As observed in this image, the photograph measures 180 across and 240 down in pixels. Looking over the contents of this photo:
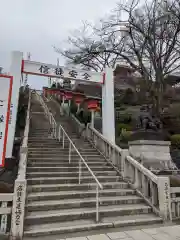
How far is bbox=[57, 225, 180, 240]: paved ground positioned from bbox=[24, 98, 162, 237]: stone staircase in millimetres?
380

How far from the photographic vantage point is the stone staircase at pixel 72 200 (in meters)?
4.87

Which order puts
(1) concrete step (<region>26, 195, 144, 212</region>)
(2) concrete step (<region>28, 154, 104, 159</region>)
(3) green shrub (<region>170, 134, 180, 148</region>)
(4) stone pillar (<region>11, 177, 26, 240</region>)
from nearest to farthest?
(4) stone pillar (<region>11, 177, 26, 240</region>) → (1) concrete step (<region>26, 195, 144, 212</region>) → (2) concrete step (<region>28, 154, 104, 159</region>) → (3) green shrub (<region>170, 134, 180, 148</region>)

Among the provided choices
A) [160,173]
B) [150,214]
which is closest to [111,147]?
[160,173]

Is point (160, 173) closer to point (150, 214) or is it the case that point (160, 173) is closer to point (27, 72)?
point (150, 214)

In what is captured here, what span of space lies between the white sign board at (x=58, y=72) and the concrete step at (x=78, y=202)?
19.9 feet

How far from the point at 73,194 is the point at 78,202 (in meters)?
0.43

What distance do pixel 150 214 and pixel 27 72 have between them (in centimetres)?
748

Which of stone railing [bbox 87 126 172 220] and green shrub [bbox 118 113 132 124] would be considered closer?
stone railing [bbox 87 126 172 220]

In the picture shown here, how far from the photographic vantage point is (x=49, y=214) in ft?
16.7

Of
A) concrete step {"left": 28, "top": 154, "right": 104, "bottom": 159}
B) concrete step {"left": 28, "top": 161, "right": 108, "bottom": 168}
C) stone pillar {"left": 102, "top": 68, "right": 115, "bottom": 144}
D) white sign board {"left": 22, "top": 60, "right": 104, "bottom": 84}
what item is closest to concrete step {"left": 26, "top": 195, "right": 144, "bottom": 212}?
concrete step {"left": 28, "top": 161, "right": 108, "bottom": 168}

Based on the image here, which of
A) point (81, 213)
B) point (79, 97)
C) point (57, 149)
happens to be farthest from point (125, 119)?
point (81, 213)

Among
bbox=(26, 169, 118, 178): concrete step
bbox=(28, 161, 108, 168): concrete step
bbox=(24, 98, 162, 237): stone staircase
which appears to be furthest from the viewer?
bbox=(28, 161, 108, 168): concrete step

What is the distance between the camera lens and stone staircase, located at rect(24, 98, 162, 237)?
4871 mm

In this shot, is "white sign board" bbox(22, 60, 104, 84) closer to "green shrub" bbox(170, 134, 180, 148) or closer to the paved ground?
"green shrub" bbox(170, 134, 180, 148)
